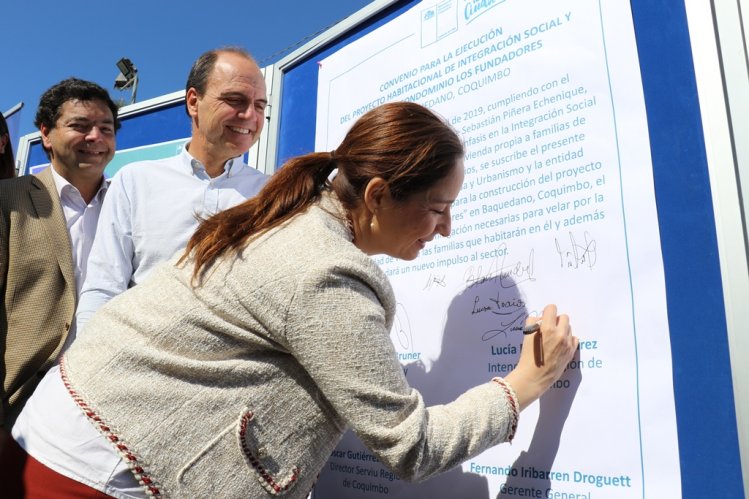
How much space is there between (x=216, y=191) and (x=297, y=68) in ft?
1.94

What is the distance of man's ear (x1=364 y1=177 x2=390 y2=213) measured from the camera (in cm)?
122

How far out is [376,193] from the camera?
123cm

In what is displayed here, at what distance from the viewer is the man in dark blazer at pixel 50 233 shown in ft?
5.51

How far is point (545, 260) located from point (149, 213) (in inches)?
44.3

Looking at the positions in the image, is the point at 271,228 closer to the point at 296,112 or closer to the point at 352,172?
the point at 352,172

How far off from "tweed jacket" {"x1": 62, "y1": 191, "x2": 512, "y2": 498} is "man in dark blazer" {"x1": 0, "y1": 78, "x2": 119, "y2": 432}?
652 millimetres

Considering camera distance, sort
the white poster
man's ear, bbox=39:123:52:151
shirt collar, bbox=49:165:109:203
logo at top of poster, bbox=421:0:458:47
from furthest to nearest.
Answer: man's ear, bbox=39:123:52:151
shirt collar, bbox=49:165:109:203
logo at top of poster, bbox=421:0:458:47
the white poster

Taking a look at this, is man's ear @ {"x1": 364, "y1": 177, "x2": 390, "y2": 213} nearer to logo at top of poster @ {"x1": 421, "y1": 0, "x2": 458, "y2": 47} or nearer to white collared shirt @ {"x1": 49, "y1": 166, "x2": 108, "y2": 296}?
logo at top of poster @ {"x1": 421, "y1": 0, "x2": 458, "y2": 47}

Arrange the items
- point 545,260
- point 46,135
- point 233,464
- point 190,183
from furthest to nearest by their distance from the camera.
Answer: point 46,135, point 190,183, point 545,260, point 233,464
